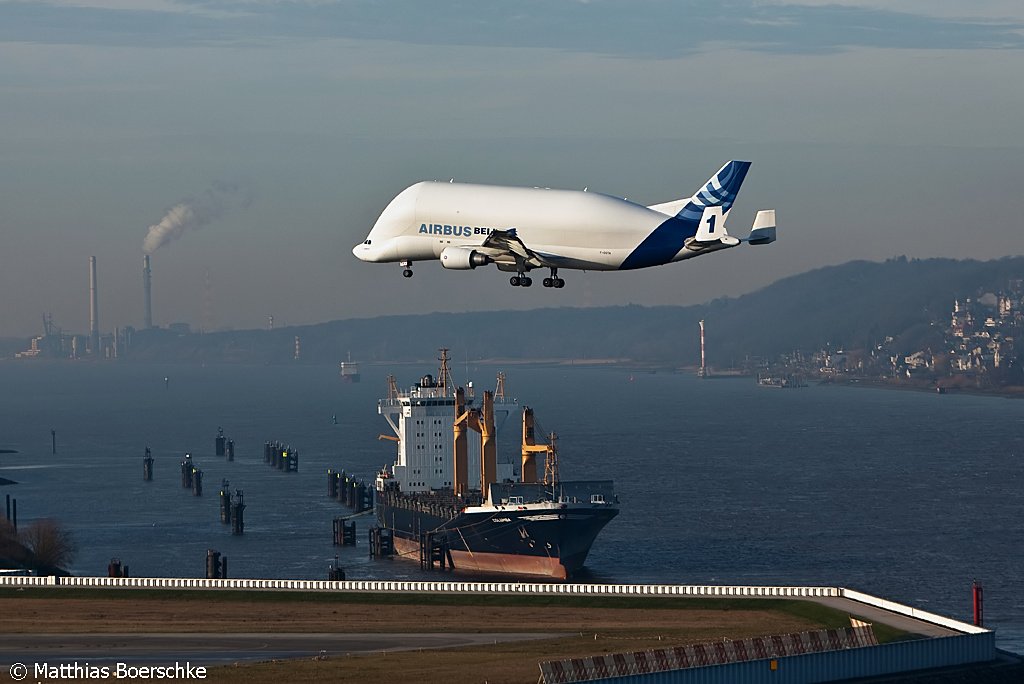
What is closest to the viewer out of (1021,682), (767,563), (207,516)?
(1021,682)

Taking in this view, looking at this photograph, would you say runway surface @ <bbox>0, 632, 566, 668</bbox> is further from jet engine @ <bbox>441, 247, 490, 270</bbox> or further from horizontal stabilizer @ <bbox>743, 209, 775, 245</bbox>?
horizontal stabilizer @ <bbox>743, 209, 775, 245</bbox>

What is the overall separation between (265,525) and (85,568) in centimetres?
2872

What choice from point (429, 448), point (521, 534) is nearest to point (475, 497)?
point (429, 448)

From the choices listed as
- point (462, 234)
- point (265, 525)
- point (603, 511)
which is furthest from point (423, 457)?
point (462, 234)

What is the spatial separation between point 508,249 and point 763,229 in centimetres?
658

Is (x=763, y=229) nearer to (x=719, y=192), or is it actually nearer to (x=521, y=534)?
(x=719, y=192)

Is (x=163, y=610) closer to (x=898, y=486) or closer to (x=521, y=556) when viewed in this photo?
(x=521, y=556)

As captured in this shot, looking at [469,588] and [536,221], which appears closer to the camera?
[536,221]

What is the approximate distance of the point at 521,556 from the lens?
116500 millimetres

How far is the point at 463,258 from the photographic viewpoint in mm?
46438

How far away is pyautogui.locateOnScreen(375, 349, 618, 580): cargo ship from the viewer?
11481cm

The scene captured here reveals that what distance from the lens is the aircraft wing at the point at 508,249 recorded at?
4494cm

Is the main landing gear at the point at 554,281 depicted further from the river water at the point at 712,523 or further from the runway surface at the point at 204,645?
the river water at the point at 712,523

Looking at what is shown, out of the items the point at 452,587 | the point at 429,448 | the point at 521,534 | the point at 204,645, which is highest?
the point at 429,448
